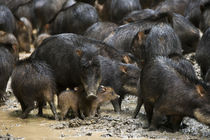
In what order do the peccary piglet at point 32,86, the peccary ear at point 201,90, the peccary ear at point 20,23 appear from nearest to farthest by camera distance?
the peccary ear at point 201,90, the peccary piglet at point 32,86, the peccary ear at point 20,23

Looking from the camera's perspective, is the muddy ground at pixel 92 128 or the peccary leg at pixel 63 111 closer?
the muddy ground at pixel 92 128

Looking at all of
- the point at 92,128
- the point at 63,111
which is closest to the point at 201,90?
the point at 92,128

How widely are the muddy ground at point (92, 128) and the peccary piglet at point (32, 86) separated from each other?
226mm

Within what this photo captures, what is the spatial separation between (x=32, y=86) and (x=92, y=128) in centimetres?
125

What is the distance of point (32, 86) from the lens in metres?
6.80

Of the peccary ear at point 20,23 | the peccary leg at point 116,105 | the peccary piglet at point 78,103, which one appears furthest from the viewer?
the peccary ear at point 20,23

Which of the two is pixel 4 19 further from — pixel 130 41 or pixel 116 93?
pixel 116 93

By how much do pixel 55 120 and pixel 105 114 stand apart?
74 cm

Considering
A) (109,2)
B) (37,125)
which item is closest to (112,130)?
(37,125)

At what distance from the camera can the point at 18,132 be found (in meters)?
6.02

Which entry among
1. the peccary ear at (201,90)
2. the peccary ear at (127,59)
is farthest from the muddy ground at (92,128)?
the peccary ear at (127,59)

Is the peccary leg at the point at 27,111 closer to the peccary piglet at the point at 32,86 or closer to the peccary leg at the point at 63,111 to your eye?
the peccary piglet at the point at 32,86

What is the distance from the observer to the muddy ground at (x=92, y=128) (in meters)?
5.59

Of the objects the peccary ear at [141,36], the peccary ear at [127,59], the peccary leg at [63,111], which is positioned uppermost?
the peccary ear at [141,36]
